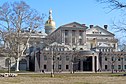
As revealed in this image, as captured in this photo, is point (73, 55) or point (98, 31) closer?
point (73, 55)

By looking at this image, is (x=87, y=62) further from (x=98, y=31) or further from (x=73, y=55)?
(x=98, y=31)

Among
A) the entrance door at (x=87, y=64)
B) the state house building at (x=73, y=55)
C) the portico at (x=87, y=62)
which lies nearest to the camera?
the state house building at (x=73, y=55)

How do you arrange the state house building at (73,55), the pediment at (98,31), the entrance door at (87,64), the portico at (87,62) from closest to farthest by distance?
the state house building at (73,55)
the portico at (87,62)
the entrance door at (87,64)
the pediment at (98,31)

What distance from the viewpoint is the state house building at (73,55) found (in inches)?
4348

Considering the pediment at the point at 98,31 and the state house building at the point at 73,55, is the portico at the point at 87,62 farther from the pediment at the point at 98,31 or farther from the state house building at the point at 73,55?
the pediment at the point at 98,31

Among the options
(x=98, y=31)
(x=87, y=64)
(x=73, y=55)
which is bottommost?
(x=87, y=64)

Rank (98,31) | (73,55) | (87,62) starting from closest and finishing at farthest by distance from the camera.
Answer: (73,55)
(87,62)
(98,31)

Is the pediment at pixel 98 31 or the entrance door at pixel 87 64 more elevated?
the pediment at pixel 98 31

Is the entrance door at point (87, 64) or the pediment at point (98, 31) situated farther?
→ the pediment at point (98, 31)

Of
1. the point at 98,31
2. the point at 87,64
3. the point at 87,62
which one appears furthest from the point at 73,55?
the point at 98,31

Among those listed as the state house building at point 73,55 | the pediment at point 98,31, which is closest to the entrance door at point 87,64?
the state house building at point 73,55

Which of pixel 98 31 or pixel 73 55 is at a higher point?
pixel 98 31

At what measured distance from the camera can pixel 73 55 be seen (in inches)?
4289

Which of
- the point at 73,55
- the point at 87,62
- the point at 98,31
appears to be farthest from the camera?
the point at 98,31
